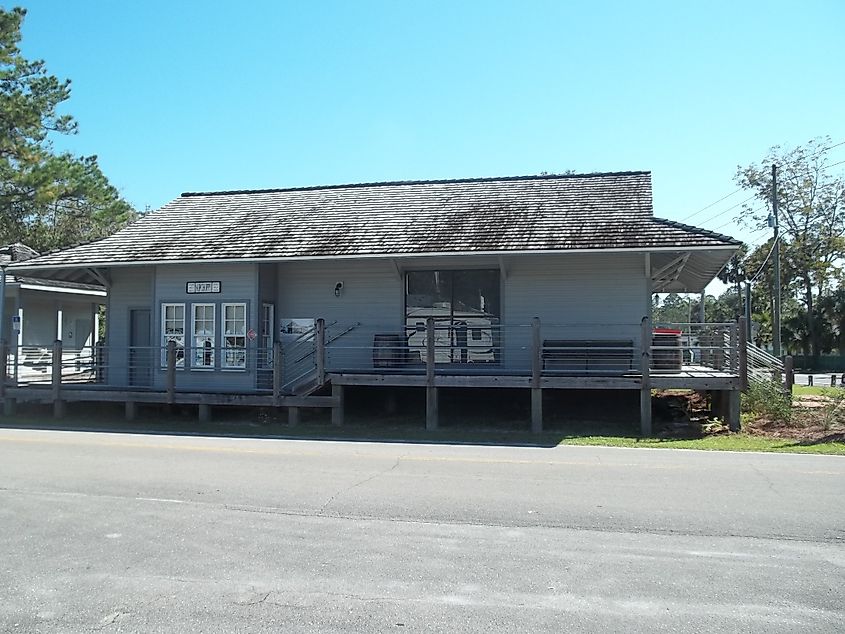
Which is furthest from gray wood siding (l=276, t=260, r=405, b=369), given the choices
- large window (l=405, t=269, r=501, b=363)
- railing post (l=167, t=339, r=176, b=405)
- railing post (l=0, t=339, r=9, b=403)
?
railing post (l=0, t=339, r=9, b=403)

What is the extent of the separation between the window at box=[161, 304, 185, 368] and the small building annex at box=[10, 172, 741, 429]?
4 centimetres

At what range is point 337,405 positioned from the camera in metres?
15.7

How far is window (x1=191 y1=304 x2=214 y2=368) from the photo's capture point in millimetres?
18172

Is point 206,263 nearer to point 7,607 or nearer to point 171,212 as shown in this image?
point 171,212

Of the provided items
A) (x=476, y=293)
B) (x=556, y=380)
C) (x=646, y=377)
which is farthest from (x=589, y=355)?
(x=476, y=293)

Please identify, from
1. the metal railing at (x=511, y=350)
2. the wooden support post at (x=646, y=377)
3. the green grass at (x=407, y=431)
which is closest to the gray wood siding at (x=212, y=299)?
the green grass at (x=407, y=431)

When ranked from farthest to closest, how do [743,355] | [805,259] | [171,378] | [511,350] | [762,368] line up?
[805,259] < [762,368] < [511,350] < [171,378] < [743,355]

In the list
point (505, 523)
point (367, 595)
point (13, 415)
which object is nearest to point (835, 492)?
point (505, 523)

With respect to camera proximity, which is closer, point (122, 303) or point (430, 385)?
point (430, 385)

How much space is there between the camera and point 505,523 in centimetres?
703

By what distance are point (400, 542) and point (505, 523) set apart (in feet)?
3.94

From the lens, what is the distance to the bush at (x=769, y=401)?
15.1 metres

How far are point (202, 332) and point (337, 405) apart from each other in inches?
184

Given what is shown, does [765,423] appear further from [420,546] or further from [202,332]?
[202,332]
